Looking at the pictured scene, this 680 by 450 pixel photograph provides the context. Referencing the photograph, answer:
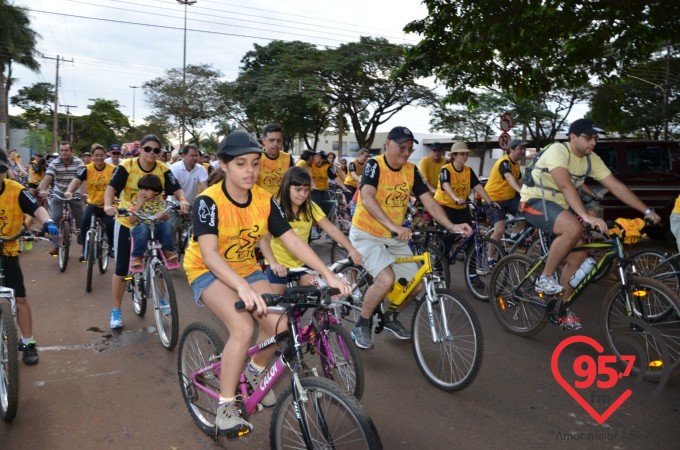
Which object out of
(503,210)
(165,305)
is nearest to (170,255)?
(165,305)

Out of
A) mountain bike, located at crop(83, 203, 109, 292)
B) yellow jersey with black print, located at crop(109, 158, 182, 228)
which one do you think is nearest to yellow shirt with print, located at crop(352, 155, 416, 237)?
yellow jersey with black print, located at crop(109, 158, 182, 228)

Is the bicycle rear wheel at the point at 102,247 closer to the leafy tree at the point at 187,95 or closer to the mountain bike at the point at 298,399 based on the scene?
the mountain bike at the point at 298,399

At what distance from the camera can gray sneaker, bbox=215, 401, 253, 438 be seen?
10.2ft

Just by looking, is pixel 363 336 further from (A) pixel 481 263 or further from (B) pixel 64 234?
(B) pixel 64 234

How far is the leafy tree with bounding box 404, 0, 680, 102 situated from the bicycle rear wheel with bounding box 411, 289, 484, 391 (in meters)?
5.95

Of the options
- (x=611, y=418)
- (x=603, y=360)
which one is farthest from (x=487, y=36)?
(x=611, y=418)

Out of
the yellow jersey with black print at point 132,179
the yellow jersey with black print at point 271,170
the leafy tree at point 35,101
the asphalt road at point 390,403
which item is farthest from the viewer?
the leafy tree at point 35,101

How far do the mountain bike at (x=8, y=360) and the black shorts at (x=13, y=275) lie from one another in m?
0.66

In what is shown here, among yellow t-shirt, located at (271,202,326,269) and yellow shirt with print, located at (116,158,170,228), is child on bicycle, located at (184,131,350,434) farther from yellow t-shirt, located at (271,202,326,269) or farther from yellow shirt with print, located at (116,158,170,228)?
yellow shirt with print, located at (116,158,170,228)

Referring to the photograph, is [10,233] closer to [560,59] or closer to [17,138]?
[560,59]

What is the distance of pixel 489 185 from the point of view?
27.1 feet

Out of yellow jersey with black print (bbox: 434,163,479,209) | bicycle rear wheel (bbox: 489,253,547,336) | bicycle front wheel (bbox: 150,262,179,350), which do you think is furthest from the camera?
yellow jersey with black print (bbox: 434,163,479,209)

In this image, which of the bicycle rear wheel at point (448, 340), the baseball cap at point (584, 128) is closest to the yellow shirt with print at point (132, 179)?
the bicycle rear wheel at point (448, 340)

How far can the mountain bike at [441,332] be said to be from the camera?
4121 millimetres
